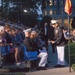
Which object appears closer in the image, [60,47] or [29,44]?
[29,44]

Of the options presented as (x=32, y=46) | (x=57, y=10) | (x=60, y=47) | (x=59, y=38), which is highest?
(x=59, y=38)

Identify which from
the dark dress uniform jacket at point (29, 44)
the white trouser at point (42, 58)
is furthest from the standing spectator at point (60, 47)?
the dark dress uniform jacket at point (29, 44)

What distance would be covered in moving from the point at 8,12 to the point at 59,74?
45.5 m

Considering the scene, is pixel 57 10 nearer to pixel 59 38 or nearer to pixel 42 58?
pixel 59 38

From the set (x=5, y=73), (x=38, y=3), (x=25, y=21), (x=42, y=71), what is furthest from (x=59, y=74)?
(x=38, y=3)

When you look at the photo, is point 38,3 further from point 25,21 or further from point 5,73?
point 5,73

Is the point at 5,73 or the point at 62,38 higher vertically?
the point at 62,38

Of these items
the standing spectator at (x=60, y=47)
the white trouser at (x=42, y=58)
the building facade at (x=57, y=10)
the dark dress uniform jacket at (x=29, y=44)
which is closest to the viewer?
the dark dress uniform jacket at (x=29, y=44)

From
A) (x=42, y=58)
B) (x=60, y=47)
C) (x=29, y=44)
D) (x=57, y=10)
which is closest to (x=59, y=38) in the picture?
(x=60, y=47)

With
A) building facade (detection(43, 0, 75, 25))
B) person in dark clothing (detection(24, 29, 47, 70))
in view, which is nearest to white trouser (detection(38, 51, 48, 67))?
person in dark clothing (detection(24, 29, 47, 70))

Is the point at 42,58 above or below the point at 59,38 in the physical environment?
below

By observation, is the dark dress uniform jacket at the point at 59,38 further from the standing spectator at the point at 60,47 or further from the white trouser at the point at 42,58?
the white trouser at the point at 42,58

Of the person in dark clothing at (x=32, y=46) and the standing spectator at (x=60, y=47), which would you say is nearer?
the person in dark clothing at (x=32, y=46)

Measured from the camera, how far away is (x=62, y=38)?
A: 14688mm
